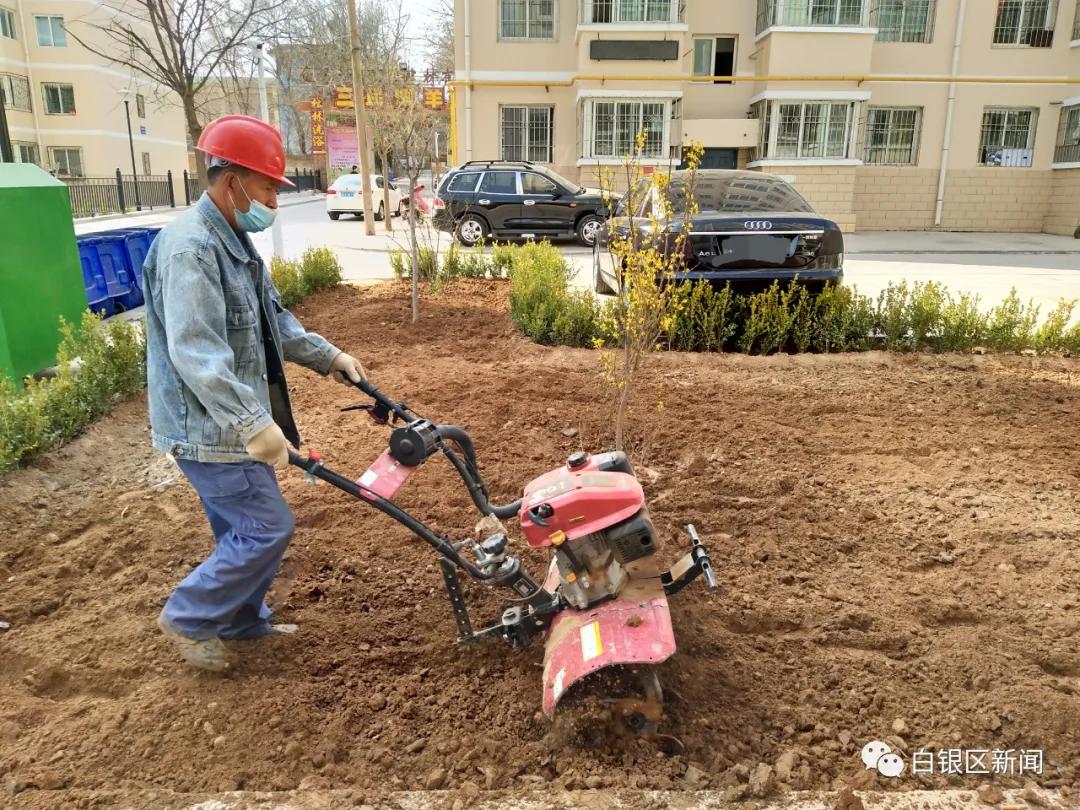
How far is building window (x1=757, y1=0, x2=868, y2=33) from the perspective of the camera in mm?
20422

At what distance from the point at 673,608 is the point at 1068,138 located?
24.2 meters

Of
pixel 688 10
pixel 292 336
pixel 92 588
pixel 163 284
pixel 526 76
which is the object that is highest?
pixel 688 10

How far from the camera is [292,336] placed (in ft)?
10.1

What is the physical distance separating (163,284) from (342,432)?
2762 millimetres

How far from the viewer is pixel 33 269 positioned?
6668mm

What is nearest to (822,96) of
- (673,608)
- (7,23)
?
(673,608)

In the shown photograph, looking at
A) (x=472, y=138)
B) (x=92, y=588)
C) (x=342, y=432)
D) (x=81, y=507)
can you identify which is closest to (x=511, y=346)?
(x=342, y=432)

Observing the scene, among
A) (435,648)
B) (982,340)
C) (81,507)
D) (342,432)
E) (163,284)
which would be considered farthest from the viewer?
Result: (982,340)

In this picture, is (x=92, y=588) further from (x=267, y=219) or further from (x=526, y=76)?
(x=526, y=76)

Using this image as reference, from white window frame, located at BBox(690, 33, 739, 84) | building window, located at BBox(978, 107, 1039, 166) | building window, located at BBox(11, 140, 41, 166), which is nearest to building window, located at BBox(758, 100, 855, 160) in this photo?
white window frame, located at BBox(690, 33, 739, 84)

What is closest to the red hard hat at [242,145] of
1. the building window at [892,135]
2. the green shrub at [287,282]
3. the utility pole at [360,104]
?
the green shrub at [287,282]

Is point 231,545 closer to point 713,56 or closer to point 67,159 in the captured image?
point 713,56

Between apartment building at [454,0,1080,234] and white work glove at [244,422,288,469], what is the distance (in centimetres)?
2039

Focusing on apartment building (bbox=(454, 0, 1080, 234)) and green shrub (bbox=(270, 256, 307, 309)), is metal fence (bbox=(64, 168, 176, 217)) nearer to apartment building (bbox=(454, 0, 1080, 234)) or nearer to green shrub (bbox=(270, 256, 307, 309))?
apartment building (bbox=(454, 0, 1080, 234))
